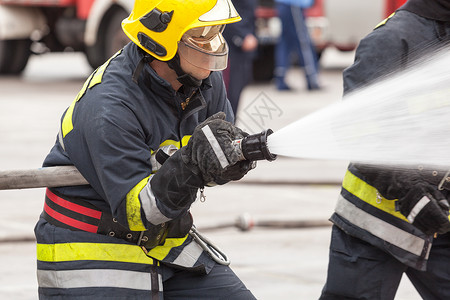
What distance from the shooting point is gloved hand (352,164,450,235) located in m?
3.33

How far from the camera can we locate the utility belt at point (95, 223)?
3.11m

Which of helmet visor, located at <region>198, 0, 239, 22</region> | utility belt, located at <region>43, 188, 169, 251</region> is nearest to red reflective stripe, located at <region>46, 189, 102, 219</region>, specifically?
utility belt, located at <region>43, 188, 169, 251</region>

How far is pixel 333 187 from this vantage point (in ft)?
26.3

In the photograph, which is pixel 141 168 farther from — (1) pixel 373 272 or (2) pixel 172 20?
(1) pixel 373 272

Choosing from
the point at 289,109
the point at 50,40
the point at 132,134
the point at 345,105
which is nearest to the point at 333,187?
the point at 289,109

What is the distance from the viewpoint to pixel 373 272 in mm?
3516

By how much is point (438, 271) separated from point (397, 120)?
24.7 inches

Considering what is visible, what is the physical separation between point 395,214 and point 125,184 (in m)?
1.12

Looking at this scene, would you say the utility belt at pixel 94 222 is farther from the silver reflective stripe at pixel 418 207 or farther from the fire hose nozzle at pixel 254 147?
the silver reflective stripe at pixel 418 207

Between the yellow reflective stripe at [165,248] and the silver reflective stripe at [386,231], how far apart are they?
684 millimetres

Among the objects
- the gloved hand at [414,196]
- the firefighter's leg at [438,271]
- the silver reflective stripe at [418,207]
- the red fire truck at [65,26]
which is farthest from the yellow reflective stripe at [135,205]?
the red fire truck at [65,26]

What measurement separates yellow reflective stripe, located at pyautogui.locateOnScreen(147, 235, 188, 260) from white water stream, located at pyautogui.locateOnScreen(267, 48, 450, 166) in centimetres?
61

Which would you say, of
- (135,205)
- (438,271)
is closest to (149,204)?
(135,205)

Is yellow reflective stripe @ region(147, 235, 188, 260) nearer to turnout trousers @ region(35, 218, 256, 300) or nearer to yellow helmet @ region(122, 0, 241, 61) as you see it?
turnout trousers @ region(35, 218, 256, 300)
